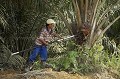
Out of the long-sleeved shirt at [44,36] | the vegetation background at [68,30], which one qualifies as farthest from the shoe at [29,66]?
the long-sleeved shirt at [44,36]

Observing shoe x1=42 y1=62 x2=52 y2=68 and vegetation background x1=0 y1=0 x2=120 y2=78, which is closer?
shoe x1=42 y1=62 x2=52 y2=68

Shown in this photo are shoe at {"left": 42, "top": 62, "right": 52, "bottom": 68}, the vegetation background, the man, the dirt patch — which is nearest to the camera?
the dirt patch

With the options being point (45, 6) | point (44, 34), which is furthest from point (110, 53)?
point (44, 34)

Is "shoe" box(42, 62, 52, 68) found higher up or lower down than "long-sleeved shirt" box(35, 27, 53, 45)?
lower down

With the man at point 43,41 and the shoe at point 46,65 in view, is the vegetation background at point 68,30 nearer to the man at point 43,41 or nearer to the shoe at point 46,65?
the shoe at point 46,65

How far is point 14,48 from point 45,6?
4.80 ft

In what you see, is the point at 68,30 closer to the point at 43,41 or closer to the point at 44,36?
the point at 44,36

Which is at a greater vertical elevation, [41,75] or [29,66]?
[29,66]

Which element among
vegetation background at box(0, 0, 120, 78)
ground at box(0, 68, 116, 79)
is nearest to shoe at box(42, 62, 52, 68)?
vegetation background at box(0, 0, 120, 78)

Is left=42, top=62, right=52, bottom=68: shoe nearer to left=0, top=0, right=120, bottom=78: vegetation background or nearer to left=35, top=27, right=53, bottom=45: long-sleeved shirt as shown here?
left=0, top=0, right=120, bottom=78: vegetation background

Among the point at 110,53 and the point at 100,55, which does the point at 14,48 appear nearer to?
the point at 100,55

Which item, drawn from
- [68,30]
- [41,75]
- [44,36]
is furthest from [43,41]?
[68,30]

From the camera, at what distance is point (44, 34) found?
7859 millimetres

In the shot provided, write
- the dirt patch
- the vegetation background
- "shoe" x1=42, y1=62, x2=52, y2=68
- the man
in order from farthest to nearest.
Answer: the vegetation background, "shoe" x1=42, y1=62, x2=52, y2=68, the man, the dirt patch
